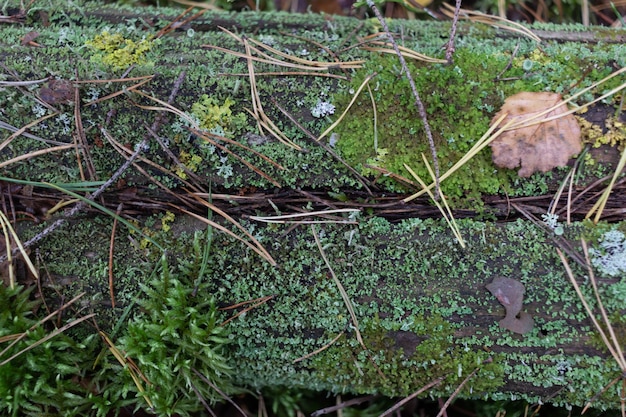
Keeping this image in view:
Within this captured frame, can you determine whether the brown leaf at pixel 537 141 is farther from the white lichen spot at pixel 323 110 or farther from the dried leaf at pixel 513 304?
the white lichen spot at pixel 323 110

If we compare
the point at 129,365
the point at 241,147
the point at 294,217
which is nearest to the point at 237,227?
the point at 294,217

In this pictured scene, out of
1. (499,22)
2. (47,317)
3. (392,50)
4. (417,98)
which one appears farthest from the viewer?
(499,22)

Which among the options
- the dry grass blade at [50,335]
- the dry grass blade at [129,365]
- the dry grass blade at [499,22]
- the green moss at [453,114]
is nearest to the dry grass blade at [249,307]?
the dry grass blade at [129,365]

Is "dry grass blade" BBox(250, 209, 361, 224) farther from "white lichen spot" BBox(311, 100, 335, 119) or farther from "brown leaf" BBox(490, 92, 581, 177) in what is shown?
"brown leaf" BBox(490, 92, 581, 177)

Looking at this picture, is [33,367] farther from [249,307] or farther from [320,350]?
[320,350]

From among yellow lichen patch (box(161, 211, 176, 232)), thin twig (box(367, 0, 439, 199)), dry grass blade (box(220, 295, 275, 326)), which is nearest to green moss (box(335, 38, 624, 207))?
thin twig (box(367, 0, 439, 199))
